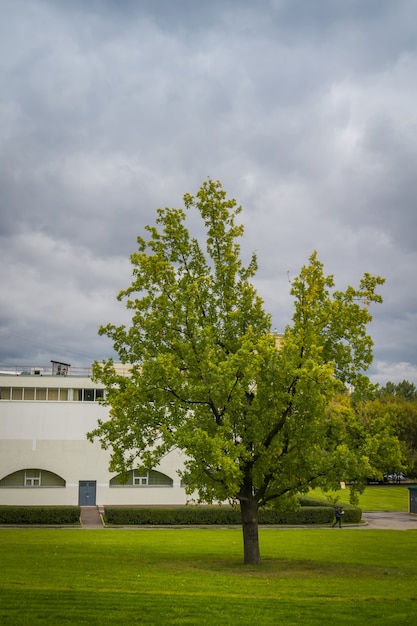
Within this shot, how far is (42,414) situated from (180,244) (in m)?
32.0

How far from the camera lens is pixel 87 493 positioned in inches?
1956

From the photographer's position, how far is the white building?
49000 mm

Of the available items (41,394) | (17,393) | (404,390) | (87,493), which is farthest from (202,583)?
(404,390)

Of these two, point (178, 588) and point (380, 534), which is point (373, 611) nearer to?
point (178, 588)

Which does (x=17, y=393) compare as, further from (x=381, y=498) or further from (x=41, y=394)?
(x=381, y=498)

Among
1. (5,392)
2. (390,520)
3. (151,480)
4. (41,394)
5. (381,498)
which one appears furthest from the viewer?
(381,498)

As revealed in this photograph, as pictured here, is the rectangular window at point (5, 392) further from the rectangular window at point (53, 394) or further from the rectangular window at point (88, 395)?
the rectangular window at point (88, 395)

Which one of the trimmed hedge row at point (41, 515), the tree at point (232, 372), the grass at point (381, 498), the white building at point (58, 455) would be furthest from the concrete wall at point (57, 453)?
the tree at point (232, 372)

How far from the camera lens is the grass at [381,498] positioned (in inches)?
2223

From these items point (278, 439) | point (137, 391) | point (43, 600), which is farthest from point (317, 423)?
point (43, 600)

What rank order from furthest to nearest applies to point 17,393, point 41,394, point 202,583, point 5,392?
1. point 41,394
2. point 17,393
3. point 5,392
4. point 202,583

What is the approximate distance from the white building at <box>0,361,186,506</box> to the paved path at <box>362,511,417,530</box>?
14828 mm

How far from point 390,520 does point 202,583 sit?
3478 cm

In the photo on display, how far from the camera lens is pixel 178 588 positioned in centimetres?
1515
